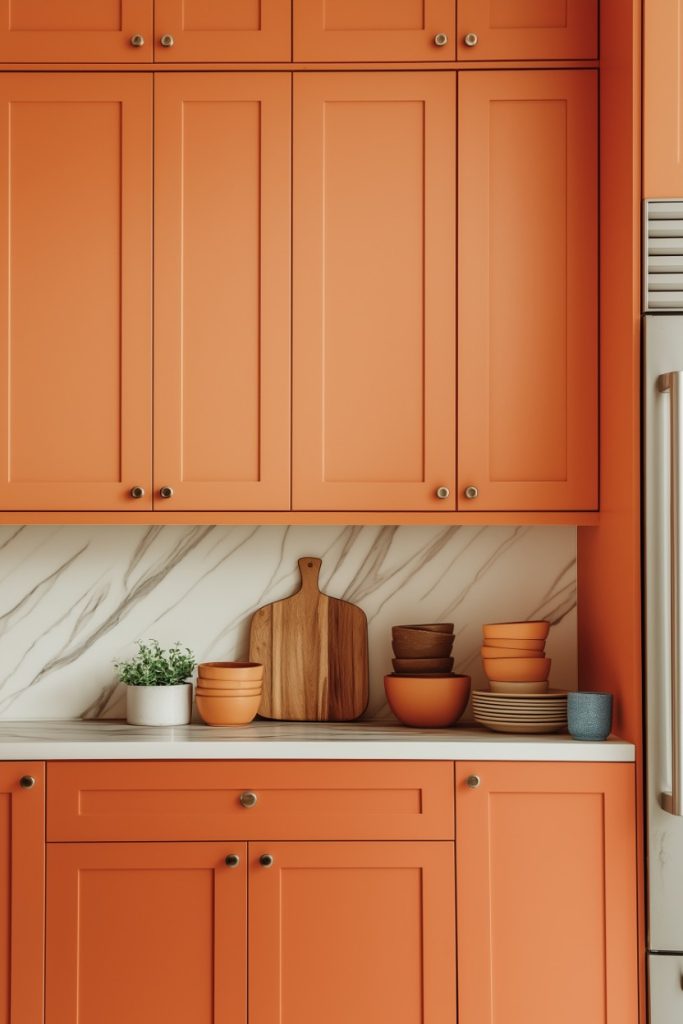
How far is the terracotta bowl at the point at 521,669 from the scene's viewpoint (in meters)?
2.57

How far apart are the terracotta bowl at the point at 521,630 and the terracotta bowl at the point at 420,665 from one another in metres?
0.17

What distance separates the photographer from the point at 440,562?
2877mm

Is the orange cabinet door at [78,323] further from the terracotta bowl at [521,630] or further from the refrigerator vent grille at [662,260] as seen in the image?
the refrigerator vent grille at [662,260]

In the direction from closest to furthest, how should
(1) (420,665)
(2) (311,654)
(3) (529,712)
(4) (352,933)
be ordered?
1. (4) (352,933)
2. (3) (529,712)
3. (1) (420,665)
4. (2) (311,654)

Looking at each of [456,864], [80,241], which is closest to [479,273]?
[80,241]

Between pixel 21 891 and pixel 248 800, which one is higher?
pixel 248 800

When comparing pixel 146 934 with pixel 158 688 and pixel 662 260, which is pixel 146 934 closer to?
pixel 158 688

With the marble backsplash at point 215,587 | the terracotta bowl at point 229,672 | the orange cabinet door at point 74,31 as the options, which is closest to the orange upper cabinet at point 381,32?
the orange cabinet door at point 74,31

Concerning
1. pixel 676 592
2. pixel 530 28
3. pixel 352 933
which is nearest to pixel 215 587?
pixel 352 933

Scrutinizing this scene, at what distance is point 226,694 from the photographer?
2.56 m

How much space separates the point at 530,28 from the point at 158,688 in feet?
6.24

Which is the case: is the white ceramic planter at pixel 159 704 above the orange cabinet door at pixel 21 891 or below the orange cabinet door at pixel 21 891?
above

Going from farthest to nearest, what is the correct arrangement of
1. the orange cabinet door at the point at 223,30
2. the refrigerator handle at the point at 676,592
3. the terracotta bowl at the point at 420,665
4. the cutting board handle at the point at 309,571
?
the cutting board handle at the point at 309,571
the terracotta bowl at the point at 420,665
the orange cabinet door at the point at 223,30
the refrigerator handle at the point at 676,592

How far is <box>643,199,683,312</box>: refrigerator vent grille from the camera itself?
7.53 ft
